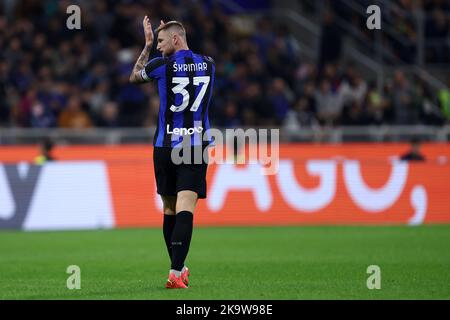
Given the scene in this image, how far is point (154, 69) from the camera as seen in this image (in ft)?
32.6

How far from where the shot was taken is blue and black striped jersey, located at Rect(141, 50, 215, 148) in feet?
32.6

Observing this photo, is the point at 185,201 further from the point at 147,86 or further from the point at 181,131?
the point at 147,86

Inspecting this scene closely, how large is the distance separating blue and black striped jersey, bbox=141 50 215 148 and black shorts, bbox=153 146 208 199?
12 centimetres

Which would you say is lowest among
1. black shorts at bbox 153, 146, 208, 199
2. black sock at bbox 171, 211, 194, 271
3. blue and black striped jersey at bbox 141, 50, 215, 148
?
black sock at bbox 171, 211, 194, 271

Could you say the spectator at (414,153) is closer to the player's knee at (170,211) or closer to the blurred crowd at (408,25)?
the blurred crowd at (408,25)

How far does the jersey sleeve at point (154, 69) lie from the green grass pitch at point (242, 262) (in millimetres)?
2044

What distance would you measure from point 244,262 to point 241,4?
17.5 m

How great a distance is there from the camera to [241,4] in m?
29.4

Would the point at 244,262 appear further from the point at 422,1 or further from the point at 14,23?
the point at 422,1

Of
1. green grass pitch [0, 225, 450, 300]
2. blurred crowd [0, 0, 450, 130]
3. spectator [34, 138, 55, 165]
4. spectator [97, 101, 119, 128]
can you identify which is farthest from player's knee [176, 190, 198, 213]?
spectator [97, 101, 119, 128]

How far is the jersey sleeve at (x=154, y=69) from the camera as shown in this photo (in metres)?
9.93

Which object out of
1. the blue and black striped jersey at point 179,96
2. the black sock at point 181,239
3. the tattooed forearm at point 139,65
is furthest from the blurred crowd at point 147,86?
the black sock at point 181,239

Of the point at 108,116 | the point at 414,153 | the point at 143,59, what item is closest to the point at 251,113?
the point at 108,116

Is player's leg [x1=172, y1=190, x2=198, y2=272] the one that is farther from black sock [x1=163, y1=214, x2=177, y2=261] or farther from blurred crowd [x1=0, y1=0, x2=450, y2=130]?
blurred crowd [x1=0, y1=0, x2=450, y2=130]
